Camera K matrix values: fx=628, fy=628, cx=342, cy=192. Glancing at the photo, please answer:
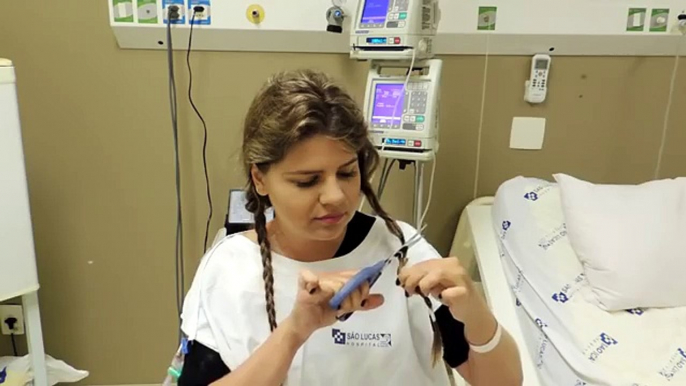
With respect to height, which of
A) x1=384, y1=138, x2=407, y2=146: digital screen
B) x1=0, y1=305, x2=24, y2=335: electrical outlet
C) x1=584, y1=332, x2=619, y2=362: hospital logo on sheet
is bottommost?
x1=0, y1=305, x2=24, y2=335: electrical outlet

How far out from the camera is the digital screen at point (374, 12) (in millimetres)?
1610

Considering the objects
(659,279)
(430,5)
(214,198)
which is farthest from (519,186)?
(214,198)

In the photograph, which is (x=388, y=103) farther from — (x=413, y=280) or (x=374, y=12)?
(x=413, y=280)

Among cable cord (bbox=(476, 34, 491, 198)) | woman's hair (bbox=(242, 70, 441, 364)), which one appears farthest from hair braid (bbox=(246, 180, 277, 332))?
cable cord (bbox=(476, 34, 491, 198))

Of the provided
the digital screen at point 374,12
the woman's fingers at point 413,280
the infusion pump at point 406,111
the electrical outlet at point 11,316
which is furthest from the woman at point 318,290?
the electrical outlet at point 11,316

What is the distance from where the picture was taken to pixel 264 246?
1129 millimetres

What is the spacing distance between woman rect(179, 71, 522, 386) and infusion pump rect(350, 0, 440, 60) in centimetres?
55

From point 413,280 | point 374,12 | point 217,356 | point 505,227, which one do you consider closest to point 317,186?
point 413,280

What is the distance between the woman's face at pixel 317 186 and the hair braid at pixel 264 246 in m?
0.10

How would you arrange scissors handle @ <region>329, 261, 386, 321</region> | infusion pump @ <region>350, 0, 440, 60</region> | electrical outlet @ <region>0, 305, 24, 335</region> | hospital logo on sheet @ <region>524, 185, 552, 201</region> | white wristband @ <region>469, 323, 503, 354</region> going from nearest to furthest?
scissors handle @ <region>329, 261, 386, 321</region> < white wristband @ <region>469, 323, 503, 354</region> < infusion pump @ <region>350, 0, 440, 60</region> < hospital logo on sheet @ <region>524, 185, 552, 201</region> < electrical outlet @ <region>0, 305, 24, 335</region>

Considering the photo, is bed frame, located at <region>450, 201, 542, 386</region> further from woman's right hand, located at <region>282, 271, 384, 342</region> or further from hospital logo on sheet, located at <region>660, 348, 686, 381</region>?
woman's right hand, located at <region>282, 271, 384, 342</region>

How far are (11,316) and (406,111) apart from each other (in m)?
1.53

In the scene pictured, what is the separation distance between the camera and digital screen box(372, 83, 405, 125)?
1640 millimetres

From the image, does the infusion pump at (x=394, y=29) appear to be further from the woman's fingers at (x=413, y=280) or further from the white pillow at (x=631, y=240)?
the woman's fingers at (x=413, y=280)
